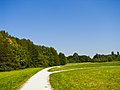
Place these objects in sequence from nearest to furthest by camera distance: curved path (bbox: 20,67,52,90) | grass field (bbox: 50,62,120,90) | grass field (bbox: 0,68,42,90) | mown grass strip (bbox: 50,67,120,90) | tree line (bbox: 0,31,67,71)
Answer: curved path (bbox: 20,67,52,90)
mown grass strip (bbox: 50,67,120,90)
grass field (bbox: 50,62,120,90)
grass field (bbox: 0,68,42,90)
tree line (bbox: 0,31,67,71)

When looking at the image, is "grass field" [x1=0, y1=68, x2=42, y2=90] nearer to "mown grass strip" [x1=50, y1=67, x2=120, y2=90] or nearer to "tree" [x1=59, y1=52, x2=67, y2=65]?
"mown grass strip" [x1=50, y1=67, x2=120, y2=90]

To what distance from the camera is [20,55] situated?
75.0 meters

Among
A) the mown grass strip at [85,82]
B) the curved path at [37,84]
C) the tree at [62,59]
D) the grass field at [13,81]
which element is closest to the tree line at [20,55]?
the tree at [62,59]

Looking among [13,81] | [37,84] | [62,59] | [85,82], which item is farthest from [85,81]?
[62,59]

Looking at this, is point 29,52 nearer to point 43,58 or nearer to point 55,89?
point 43,58

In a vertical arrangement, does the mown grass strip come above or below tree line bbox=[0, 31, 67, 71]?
below

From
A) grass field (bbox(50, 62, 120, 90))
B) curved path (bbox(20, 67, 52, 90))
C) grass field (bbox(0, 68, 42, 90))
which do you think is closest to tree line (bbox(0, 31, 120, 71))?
grass field (bbox(0, 68, 42, 90))

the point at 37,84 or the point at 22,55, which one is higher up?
the point at 22,55

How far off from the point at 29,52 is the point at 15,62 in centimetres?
2147

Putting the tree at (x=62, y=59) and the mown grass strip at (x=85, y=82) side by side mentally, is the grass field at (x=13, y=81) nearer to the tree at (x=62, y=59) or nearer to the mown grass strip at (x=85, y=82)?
the mown grass strip at (x=85, y=82)

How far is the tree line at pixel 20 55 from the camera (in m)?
66.5

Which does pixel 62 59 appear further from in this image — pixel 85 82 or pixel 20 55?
pixel 85 82

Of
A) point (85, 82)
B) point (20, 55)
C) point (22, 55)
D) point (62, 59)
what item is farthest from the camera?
point (62, 59)

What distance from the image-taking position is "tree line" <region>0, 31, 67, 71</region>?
66.5 metres
